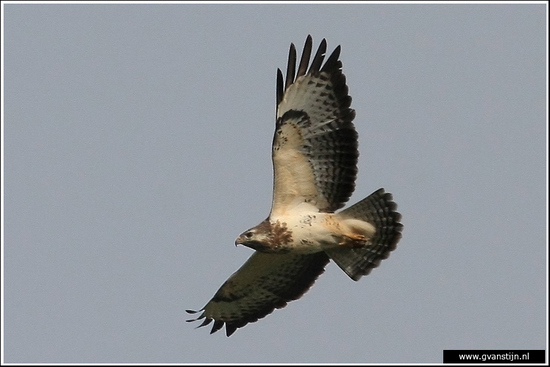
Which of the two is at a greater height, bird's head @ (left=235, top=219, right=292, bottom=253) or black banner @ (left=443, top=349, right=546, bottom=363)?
bird's head @ (left=235, top=219, right=292, bottom=253)

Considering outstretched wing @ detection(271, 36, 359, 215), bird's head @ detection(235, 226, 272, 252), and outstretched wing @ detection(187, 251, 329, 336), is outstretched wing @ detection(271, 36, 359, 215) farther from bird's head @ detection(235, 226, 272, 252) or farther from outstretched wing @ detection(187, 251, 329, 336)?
outstretched wing @ detection(187, 251, 329, 336)

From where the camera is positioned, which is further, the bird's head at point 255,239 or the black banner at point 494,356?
the black banner at point 494,356

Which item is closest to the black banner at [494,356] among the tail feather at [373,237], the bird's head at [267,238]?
the tail feather at [373,237]

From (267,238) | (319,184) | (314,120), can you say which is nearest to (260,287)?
(267,238)

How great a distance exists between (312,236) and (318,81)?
1.72 metres

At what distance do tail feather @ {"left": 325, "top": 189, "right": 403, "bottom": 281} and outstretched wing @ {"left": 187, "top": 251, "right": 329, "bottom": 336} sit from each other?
54 cm

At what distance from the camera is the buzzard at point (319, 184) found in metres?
11.6

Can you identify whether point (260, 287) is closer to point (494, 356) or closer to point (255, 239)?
point (255, 239)

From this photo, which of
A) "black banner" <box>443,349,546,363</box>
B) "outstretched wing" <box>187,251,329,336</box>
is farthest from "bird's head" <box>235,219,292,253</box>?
"black banner" <box>443,349,546,363</box>

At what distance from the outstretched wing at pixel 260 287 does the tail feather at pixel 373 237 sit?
536 mm

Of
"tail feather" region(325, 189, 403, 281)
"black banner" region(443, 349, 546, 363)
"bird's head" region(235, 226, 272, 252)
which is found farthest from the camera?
"black banner" region(443, 349, 546, 363)

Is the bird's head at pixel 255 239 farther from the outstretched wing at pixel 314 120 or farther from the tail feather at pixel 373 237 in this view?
the tail feather at pixel 373 237

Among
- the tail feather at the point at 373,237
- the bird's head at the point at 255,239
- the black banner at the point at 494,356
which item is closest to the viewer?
the bird's head at the point at 255,239

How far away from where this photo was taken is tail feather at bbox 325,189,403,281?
1198 centimetres
